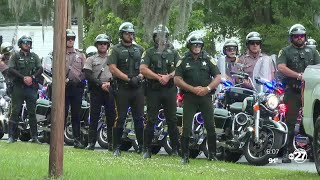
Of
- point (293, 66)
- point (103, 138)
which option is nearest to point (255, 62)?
point (293, 66)

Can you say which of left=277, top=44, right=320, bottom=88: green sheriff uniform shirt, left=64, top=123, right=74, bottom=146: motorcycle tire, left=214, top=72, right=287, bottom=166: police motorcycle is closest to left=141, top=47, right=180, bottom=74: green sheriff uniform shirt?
left=214, top=72, right=287, bottom=166: police motorcycle

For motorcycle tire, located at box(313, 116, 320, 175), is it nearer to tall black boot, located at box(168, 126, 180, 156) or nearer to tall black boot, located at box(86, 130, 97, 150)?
tall black boot, located at box(168, 126, 180, 156)

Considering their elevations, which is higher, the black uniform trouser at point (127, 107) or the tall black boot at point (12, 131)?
the black uniform trouser at point (127, 107)

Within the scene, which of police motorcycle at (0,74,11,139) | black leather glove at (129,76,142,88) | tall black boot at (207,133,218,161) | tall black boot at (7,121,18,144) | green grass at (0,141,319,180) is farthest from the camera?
police motorcycle at (0,74,11,139)

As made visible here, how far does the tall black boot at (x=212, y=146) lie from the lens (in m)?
15.6

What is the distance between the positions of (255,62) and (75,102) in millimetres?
3716

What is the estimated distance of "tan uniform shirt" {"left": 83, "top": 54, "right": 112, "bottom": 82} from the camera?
18188 millimetres

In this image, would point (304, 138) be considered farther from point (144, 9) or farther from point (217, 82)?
point (144, 9)

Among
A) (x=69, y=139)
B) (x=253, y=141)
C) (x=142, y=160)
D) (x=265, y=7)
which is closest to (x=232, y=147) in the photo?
(x=253, y=141)

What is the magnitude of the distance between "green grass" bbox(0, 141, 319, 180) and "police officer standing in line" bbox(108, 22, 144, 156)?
757 mm

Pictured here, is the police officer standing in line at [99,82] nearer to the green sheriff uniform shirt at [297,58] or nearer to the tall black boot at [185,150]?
the tall black boot at [185,150]

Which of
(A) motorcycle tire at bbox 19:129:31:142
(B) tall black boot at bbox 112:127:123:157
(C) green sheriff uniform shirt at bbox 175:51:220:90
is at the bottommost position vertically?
(A) motorcycle tire at bbox 19:129:31:142

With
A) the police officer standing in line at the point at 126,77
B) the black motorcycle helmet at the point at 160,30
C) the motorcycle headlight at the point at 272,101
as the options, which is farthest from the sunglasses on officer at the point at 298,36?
the black motorcycle helmet at the point at 160,30

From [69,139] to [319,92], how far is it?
8.11 meters
